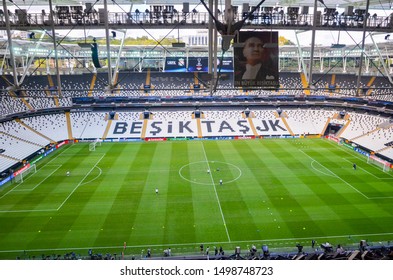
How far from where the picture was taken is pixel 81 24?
12.2 m

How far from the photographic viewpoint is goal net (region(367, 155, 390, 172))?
81.1ft

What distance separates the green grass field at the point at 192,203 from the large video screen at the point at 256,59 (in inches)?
342

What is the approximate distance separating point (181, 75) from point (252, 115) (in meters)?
12.5

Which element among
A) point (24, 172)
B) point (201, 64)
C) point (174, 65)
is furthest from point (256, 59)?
point (174, 65)

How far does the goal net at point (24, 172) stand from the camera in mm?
23531

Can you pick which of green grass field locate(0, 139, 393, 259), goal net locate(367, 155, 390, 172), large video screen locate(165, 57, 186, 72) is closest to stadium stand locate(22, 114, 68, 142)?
green grass field locate(0, 139, 393, 259)

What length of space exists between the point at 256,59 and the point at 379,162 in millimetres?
22570

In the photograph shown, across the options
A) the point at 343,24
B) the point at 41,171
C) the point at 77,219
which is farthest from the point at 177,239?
the point at 41,171

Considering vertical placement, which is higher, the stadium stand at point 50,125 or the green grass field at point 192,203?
the stadium stand at point 50,125

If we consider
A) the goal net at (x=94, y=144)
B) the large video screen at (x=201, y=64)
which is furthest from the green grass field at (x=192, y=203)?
the large video screen at (x=201, y=64)

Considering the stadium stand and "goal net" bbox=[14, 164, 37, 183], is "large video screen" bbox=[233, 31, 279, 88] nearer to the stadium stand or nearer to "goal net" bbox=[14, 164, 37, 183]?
"goal net" bbox=[14, 164, 37, 183]

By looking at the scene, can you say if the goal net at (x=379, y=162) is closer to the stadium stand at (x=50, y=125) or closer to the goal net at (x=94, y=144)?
the goal net at (x=94, y=144)

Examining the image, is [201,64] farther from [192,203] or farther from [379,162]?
[192,203]

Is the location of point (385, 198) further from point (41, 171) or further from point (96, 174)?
point (41, 171)
